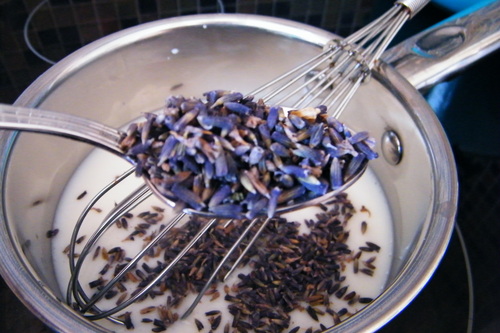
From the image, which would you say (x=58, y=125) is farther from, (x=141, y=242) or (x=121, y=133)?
(x=141, y=242)

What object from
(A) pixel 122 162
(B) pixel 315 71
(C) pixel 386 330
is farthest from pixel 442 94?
(A) pixel 122 162

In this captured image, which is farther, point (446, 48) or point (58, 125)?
point (446, 48)

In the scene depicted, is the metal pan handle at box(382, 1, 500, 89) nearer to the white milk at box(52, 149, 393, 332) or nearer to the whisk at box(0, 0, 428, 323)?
the whisk at box(0, 0, 428, 323)

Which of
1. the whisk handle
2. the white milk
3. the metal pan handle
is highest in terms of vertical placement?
the metal pan handle

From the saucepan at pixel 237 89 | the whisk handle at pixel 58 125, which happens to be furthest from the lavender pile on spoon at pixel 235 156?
the saucepan at pixel 237 89

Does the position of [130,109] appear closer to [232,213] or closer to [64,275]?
[64,275]

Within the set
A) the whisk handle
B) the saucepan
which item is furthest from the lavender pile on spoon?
the saucepan

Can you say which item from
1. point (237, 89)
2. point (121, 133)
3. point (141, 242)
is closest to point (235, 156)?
point (121, 133)
